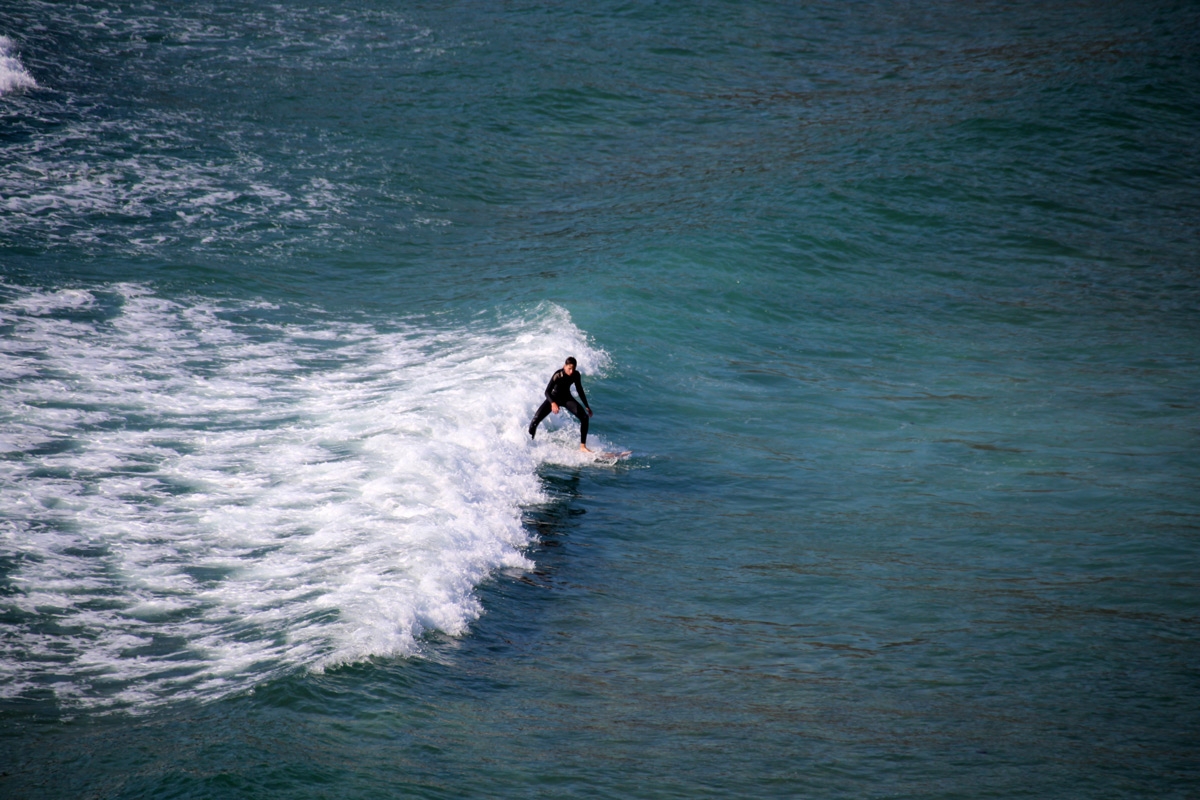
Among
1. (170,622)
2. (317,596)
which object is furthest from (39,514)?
(317,596)

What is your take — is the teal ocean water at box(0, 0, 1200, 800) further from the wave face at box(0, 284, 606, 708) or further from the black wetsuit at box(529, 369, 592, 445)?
the black wetsuit at box(529, 369, 592, 445)

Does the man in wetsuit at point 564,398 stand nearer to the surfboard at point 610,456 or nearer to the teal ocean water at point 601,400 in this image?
the surfboard at point 610,456

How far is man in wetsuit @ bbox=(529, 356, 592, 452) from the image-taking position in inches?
538

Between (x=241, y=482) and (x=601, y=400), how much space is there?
5846 millimetres

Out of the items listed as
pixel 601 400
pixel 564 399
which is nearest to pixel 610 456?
pixel 564 399

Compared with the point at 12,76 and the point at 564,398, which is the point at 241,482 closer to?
the point at 564,398

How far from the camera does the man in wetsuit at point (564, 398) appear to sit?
44.9 ft

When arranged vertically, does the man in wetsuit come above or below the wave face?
above

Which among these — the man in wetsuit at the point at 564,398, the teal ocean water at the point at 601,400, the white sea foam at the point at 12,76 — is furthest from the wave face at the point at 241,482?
the white sea foam at the point at 12,76

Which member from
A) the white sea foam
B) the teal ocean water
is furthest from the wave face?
the white sea foam

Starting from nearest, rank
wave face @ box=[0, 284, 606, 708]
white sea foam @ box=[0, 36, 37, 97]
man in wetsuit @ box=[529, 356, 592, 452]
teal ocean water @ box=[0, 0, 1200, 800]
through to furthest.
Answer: teal ocean water @ box=[0, 0, 1200, 800] < wave face @ box=[0, 284, 606, 708] < man in wetsuit @ box=[529, 356, 592, 452] < white sea foam @ box=[0, 36, 37, 97]

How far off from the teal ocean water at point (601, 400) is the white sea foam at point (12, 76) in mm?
280

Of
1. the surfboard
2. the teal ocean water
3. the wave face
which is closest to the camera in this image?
the teal ocean water

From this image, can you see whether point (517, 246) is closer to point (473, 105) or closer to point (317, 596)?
point (473, 105)
